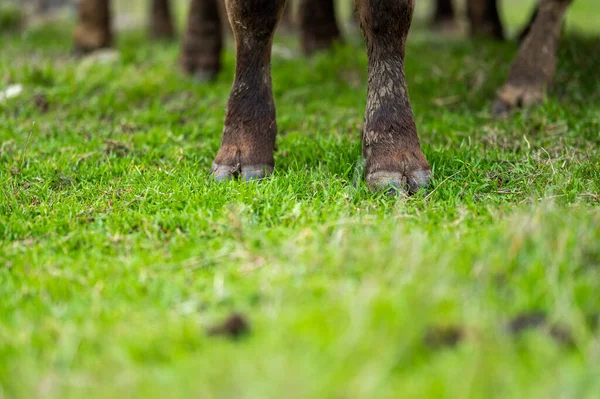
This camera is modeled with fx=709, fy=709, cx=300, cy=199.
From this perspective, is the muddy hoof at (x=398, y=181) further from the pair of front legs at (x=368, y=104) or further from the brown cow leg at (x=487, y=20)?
the brown cow leg at (x=487, y=20)

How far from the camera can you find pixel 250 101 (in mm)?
3801

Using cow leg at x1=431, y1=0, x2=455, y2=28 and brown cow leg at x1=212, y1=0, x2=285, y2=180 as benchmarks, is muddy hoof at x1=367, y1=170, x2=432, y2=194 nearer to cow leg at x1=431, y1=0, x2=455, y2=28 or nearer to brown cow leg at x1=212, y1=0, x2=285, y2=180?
brown cow leg at x1=212, y1=0, x2=285, y2=180

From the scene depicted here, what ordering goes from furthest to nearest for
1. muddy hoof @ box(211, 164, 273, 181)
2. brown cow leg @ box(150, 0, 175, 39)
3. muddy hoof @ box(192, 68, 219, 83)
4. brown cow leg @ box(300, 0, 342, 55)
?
brown cow leg @ box(150, 0, 175, 39) → brown cow leg @ box(300, 0, 342, 55) → muddy hoof @ box(192, 68, 219, 83) → muddy hoof @ box(211, 164, 273, 181)

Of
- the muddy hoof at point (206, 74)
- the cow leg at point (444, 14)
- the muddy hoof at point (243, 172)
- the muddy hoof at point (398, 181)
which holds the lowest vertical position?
the cow leg at point (444, 14)

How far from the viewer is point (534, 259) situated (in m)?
2.27

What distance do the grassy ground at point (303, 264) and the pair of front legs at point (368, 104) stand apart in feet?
0.46

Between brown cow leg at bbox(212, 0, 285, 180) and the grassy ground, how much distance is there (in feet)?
0.56

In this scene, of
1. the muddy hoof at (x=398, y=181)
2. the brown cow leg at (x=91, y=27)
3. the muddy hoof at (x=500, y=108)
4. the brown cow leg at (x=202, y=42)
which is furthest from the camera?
the brown cow leg at (x=91, y=27)

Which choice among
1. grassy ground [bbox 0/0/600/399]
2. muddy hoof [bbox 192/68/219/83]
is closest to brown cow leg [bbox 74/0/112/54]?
muddy hoof [bbox 192/68/219/83]

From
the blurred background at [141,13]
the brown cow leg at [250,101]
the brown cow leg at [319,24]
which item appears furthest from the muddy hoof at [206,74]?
the blurred background at [141,13]

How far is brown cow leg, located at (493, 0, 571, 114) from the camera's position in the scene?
507cm

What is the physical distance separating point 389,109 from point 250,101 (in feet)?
2.52

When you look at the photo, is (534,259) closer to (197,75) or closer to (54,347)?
(54,347)

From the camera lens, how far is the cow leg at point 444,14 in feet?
41.5
